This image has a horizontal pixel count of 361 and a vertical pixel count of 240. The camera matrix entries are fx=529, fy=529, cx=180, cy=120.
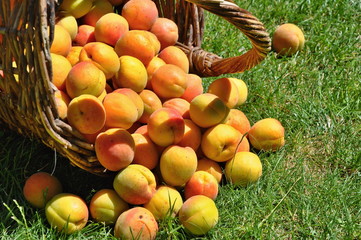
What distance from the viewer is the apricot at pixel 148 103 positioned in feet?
6.55

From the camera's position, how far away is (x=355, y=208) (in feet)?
6.31

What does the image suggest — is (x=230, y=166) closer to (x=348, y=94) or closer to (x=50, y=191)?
(x=50, y=191)

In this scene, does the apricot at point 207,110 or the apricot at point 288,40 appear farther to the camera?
the apricot at point 288,40

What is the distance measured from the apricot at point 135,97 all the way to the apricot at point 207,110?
0.62 ft

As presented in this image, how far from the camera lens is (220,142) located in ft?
6.36

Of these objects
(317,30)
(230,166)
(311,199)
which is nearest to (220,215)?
(230,166)

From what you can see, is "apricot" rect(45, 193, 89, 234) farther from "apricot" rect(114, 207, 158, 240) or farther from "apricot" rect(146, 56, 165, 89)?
"apricot" rect(146, 56, 165, 89)

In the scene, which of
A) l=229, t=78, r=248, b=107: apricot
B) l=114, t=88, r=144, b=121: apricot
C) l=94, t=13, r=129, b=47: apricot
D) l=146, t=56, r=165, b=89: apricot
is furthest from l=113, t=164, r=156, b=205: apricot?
l=229, t=78, r=248, b=107: apricot

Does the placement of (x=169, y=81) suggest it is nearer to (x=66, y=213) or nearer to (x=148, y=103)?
(x=148, y=103)

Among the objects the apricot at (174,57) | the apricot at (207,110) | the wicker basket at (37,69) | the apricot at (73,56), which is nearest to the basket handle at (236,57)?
the wicker basket at (37,69)

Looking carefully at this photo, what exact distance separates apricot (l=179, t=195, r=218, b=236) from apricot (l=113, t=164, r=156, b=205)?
13 centimetres

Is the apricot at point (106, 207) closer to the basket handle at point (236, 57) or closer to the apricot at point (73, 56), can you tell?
the apricot at point (73, 56)

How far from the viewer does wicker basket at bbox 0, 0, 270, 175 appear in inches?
61.1

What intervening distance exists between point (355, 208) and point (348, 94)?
763 mm
